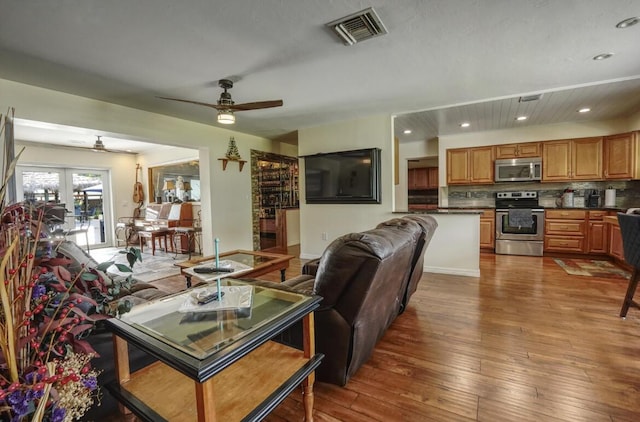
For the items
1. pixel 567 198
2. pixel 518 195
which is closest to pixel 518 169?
pixel 518 195

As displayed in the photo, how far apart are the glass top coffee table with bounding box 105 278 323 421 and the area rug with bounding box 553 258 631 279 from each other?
4.46 meters

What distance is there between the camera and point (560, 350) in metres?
2.04

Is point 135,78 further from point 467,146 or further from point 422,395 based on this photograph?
point 467,146

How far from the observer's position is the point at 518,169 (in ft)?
17.4

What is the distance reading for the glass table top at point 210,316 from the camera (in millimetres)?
1089

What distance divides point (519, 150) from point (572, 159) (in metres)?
0.80

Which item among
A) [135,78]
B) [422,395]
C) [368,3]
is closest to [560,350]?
[422,395]

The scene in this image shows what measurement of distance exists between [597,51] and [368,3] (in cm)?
220

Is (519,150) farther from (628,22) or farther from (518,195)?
(628,22)

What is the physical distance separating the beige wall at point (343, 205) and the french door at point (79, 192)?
4682mm

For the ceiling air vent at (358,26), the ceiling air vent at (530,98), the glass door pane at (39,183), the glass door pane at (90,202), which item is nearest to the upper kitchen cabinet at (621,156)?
the ceiling air vent at (530,98)

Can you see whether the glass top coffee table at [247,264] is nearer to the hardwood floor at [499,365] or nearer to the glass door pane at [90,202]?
the hardwood floor at [499,365]

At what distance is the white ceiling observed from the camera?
1862mm

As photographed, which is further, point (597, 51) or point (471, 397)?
point (597, 51)
